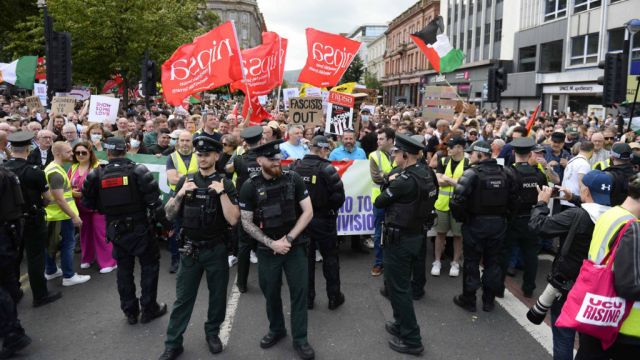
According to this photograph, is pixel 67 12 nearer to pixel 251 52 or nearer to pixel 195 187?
pixel 251 52

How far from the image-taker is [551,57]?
3375 centimetres

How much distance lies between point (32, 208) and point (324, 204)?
3339mm

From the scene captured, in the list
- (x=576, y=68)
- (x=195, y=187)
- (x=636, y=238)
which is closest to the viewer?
(x=636, y=238)

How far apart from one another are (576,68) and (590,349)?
3232 centimetres

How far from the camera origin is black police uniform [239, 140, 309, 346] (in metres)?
4.21

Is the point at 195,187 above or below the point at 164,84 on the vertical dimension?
below

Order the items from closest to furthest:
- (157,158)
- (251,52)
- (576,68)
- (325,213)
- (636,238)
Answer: (636,238) → (325,213) → (157,158) → (251,52) → (576,68)

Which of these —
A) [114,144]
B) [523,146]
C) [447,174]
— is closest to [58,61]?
[114,144]

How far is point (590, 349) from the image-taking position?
3.06 meters

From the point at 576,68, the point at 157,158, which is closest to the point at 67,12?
the point at 157,158

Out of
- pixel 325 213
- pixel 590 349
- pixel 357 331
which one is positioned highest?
pixel 325 213

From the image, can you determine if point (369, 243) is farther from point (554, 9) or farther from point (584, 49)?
point (554, 9)

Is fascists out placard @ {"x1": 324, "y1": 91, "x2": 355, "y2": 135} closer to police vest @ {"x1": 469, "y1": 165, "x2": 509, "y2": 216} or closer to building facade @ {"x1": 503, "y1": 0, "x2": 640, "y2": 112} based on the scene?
police vest @ {"x1": 469, "y1": 165, "x2": 509, "y2": 216}

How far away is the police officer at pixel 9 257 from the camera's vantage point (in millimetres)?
4305
